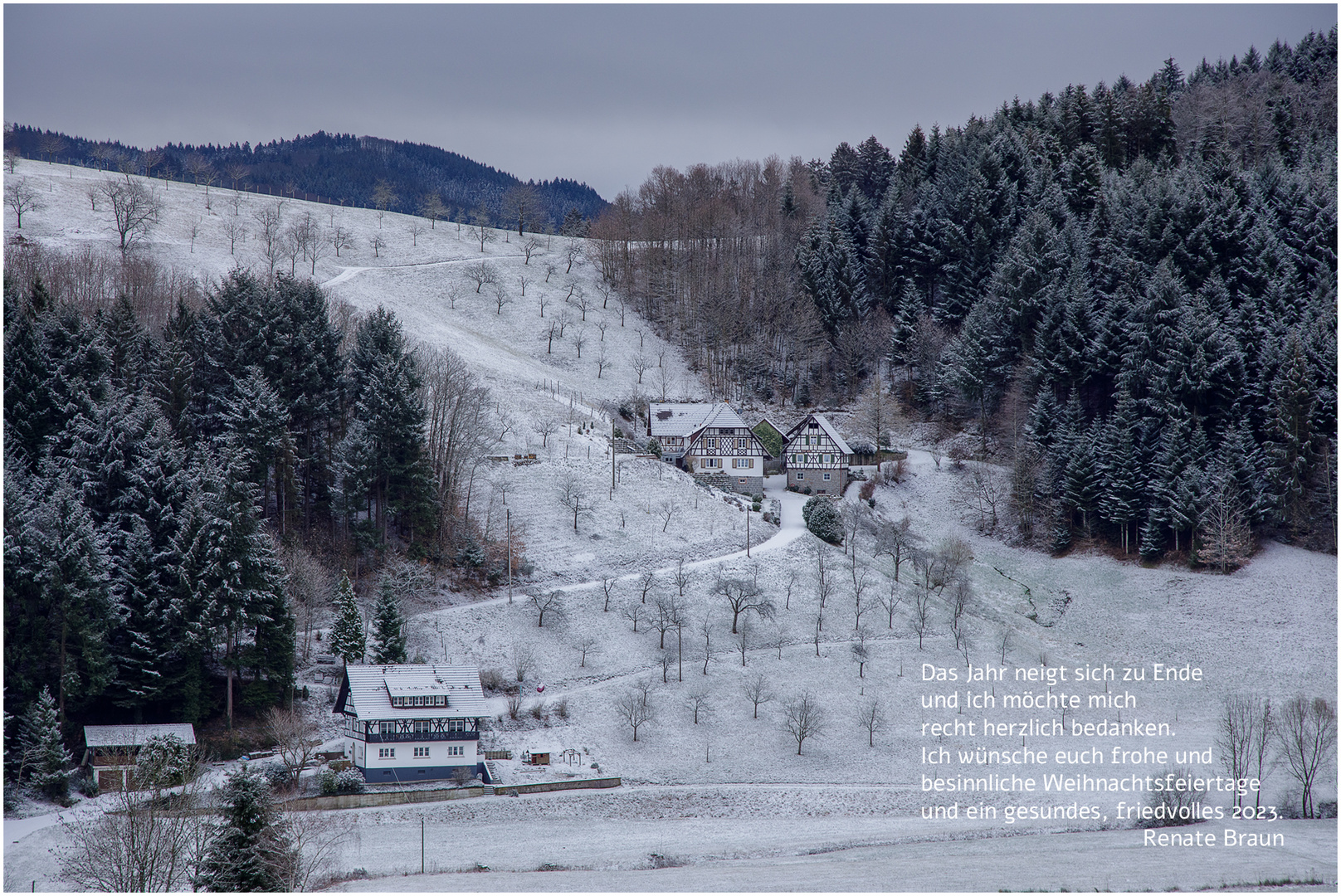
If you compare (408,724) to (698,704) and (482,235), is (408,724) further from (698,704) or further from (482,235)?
(482,235)

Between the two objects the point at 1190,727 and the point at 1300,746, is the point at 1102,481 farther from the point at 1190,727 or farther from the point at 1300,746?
the point at 1300,746

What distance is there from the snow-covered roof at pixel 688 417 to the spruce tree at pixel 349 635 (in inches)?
1370

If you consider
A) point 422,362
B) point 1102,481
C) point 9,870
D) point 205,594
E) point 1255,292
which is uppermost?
point 1255,292

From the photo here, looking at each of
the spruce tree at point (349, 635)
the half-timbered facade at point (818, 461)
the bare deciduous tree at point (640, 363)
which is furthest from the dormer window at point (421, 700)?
the bare deciduous tree at point (640, 363)

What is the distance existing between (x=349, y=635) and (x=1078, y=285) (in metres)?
59.2

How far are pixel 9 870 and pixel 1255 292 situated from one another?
8060 cm

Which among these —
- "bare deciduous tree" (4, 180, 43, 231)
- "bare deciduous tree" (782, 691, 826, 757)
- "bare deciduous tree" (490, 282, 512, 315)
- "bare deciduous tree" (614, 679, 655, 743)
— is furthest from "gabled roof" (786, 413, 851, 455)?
"bare deciduous tree" (4, 180, 43, 231)

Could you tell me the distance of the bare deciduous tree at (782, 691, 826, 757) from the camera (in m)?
51.9

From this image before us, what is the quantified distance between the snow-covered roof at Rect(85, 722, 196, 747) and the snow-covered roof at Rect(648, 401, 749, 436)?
44476 mm

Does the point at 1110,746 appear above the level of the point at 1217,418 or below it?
below

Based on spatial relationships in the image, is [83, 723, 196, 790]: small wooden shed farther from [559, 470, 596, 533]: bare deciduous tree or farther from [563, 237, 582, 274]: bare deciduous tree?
[563, 237, 582, 274]: bare deciduous tree

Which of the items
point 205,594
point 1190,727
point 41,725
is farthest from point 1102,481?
point 41,725

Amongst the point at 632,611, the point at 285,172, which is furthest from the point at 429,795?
the point at 285,172

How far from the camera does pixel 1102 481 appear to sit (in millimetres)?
75688
